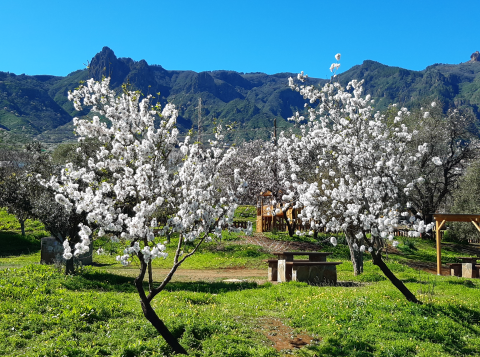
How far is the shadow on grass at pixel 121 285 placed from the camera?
1273 cm

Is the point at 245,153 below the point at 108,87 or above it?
above

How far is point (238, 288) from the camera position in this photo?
13.8 m

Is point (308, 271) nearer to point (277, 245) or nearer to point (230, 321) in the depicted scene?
point (230, 321)

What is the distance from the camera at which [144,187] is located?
23.3 feet

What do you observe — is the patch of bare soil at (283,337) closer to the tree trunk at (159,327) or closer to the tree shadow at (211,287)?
the tree trunk at (159,327)

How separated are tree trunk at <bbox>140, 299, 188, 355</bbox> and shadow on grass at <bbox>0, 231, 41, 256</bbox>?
69.3 feet

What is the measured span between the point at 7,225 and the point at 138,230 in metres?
31.4

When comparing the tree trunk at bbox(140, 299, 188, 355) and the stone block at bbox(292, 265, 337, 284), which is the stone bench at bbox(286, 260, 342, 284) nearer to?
the stone block at bbox(292, 265, 337, 284)

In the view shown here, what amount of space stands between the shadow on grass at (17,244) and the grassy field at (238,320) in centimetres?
1357

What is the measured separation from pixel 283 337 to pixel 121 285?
708 cm

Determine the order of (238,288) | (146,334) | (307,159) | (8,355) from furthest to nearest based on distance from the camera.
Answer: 1. (307,159)
2. (238,288)
3. (146,334)
4. (8,355)

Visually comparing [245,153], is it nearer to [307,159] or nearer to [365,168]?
[307,159]

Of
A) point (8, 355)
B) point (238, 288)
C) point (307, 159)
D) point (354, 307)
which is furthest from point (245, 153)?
point (8, 355)

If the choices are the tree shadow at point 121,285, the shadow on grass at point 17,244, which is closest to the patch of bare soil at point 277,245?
the tree shadow at point 121,285
